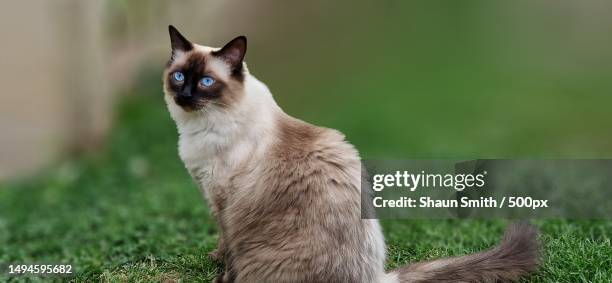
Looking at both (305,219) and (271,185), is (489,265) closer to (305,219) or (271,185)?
(305,219)

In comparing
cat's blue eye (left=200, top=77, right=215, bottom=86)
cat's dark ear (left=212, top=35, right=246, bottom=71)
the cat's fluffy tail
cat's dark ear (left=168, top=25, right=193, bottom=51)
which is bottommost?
the cat's fluffy tail

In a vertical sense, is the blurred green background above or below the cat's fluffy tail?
above

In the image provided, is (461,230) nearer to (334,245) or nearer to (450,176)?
(450,176)

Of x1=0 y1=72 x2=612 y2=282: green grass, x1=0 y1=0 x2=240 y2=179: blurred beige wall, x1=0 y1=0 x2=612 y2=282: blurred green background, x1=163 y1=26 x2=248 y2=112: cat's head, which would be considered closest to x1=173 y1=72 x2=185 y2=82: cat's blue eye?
x1=163 y1=26 x2=248 y2=112: cat's head

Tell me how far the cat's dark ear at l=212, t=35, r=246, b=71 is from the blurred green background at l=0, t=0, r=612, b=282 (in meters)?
1.60

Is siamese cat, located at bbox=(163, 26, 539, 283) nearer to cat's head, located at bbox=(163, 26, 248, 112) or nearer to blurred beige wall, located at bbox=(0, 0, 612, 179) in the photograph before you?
cat's head, located at bbox=(163, 26, 248, 112)

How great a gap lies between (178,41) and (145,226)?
171 cm

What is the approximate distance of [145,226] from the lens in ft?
15.4

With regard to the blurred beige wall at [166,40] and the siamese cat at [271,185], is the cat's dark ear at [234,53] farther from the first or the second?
the blurred beige wall at [166,40]

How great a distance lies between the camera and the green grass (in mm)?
3629

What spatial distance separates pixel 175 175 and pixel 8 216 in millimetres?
1274

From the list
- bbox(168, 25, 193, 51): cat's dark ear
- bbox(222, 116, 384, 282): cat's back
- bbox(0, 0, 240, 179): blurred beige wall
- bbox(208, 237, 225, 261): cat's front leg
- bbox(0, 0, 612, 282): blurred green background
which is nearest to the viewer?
bbox(222, 116, 384, 282): cat's back

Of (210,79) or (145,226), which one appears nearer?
(210,79)

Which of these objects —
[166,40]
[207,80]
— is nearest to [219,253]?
[207,80]
